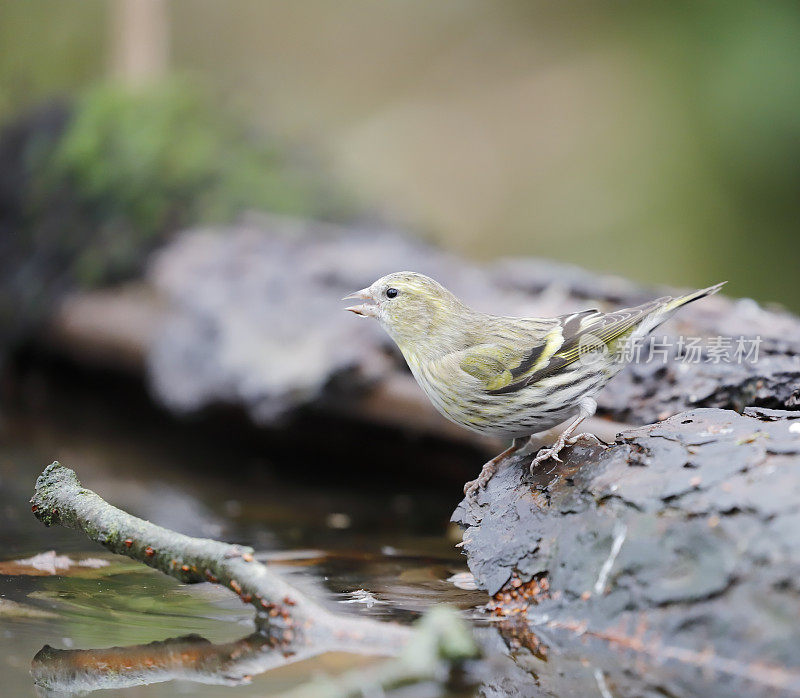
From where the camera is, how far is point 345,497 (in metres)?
5.04

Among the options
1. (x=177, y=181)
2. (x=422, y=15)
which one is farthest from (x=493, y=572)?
(x=422, y=15)

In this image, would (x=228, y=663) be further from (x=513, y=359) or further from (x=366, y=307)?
(x=366, y=307)

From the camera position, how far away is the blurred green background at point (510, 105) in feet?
30.8

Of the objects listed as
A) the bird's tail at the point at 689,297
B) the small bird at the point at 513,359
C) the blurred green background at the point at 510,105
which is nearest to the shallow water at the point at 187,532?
the small bird at the point at 513,359

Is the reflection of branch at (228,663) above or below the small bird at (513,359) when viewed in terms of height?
below

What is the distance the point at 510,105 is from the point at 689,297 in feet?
36.3

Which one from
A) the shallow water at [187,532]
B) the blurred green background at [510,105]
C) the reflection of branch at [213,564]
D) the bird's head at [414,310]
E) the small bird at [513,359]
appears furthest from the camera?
the blurred green background at [510,105]

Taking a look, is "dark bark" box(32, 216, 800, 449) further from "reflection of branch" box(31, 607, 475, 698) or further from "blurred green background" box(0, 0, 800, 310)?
"reflection of branch" box(31, 607, 475, 698)

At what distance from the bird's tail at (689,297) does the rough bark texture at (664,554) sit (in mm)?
500

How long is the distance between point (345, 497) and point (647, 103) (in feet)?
29.3

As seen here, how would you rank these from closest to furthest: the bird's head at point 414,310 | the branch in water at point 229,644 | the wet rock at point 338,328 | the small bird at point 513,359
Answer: the branch in water at point 229,644, the small bird at point 513,359, the bird's head at point 414,310, the wet rock at point 338,328

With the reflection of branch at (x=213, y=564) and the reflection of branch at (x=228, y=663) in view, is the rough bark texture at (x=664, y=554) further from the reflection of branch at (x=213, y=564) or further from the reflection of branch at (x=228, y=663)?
the reflection of branch at (x=213, y=564)

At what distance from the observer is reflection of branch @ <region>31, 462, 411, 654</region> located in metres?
2.49

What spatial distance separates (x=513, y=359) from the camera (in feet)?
10.5
